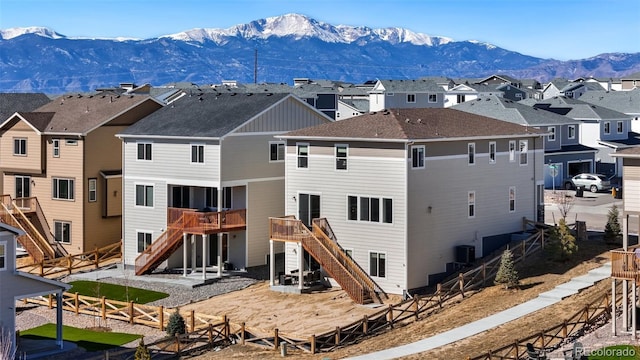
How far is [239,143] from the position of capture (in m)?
53.6

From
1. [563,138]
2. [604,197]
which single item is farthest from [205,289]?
[563,138]

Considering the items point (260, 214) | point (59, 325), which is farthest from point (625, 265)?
point (260, 214)

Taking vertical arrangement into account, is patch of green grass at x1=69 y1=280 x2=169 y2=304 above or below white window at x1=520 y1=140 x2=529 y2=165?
below

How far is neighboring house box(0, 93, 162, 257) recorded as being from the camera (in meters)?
59.5

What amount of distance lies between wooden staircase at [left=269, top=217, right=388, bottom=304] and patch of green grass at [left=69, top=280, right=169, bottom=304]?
6.43 meters

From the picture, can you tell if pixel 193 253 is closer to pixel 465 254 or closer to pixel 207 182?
pixel 207 182

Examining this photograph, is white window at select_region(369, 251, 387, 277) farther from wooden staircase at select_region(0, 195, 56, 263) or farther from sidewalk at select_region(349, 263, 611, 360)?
wooden staircase at select_region(0, 195, 56, 263)

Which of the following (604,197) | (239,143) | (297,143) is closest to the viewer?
(297,143)

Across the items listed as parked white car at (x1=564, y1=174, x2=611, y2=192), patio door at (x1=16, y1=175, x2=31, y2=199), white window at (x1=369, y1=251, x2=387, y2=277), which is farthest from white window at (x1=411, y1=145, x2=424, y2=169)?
parked white car at (x1=564, y1=174, x2=611, y2=192)

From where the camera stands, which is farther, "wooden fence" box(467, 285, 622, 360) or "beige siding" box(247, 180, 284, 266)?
"beige siding" box(247, 180, 284, 266)

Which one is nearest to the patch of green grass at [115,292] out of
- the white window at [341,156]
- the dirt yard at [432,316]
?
the dirt yard at [432,316]

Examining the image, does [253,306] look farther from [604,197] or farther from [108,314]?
[604,197]

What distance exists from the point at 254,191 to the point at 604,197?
30430mm

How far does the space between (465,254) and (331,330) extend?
943 centimetres
